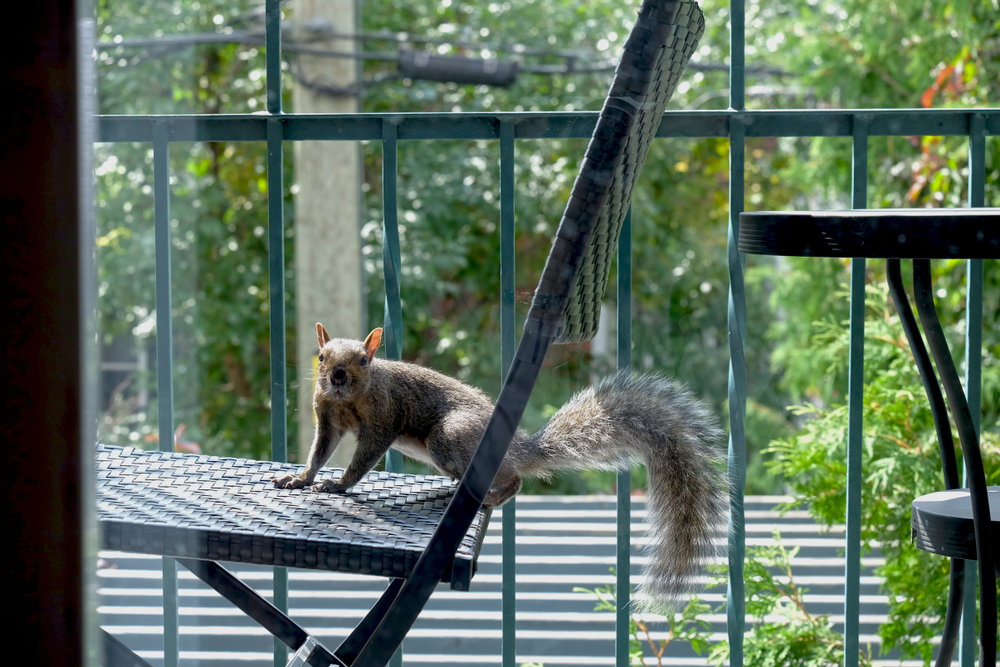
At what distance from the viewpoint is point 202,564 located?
106cm

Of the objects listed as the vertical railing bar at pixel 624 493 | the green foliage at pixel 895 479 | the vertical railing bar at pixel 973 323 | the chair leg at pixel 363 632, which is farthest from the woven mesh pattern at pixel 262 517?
the green foliage at pixel 895 479

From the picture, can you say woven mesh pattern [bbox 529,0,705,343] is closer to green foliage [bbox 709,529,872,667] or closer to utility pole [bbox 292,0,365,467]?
green foliage [bbox 709,529,872,667]

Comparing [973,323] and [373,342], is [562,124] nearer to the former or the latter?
[373,342]

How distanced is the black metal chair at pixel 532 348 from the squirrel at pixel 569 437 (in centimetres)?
30

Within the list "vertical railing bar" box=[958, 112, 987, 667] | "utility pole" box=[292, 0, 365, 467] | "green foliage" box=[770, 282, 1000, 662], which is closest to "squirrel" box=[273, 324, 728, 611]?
"vertical railing bar" box=[958, 112, 987, 667]

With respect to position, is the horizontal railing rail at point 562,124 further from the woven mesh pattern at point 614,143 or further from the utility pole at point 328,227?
the utility pole at point 328,227

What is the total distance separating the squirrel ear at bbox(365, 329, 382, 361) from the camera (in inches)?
56.7

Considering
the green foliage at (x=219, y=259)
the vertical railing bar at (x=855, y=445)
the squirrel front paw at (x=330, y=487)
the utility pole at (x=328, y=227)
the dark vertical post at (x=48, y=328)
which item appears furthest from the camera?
the utility pole at (x=328, y=227)

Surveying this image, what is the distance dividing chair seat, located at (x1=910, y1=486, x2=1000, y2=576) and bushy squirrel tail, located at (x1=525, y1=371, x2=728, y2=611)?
0.92ft

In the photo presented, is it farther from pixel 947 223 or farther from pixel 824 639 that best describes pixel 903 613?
pixel 947 223

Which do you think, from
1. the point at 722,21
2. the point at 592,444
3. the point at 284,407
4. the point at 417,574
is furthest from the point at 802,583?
the point at 722,21

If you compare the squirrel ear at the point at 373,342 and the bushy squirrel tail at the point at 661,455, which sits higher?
the squirrel ear at the point at 373,342

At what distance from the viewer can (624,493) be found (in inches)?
60.8

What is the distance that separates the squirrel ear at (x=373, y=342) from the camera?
56.7 inches
